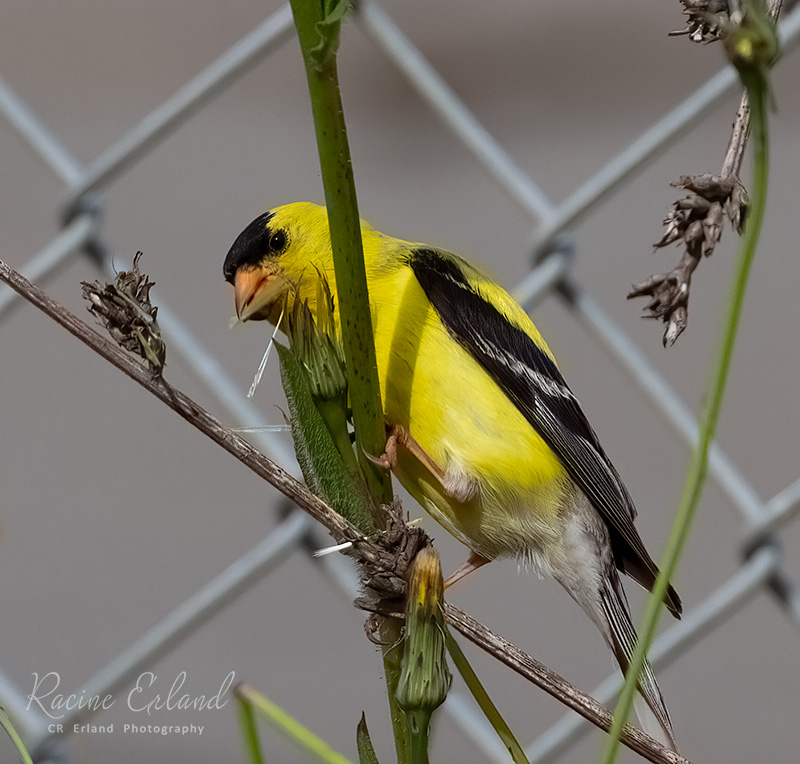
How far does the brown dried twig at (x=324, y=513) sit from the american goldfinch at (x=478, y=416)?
0.26m

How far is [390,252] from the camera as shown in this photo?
2.18ft

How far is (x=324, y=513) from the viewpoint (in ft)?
0.77

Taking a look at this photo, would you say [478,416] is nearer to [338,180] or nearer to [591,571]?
[591,571]

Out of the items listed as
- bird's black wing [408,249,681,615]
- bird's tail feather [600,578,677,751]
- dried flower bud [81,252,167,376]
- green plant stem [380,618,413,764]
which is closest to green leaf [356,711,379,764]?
green plant stem [380,618,413,764]

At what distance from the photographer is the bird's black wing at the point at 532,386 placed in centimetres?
63

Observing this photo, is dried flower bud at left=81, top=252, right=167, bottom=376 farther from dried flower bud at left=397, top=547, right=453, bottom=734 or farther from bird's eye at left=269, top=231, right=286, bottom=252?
bird's eye at left=269, top=231, right=286, bottom=252

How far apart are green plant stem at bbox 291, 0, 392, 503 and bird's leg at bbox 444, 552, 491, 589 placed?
1.57 feet

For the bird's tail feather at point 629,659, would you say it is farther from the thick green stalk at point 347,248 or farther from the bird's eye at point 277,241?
the bird's eye at point 277,241

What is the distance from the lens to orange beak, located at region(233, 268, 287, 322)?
0.53 metres

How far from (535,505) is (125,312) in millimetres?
498

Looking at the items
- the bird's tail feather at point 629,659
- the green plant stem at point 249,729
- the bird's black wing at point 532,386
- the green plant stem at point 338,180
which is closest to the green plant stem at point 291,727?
the green plant stem at point 249,729

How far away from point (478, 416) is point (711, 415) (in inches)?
16.9

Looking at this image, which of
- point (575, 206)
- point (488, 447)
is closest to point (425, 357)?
point (488, 447)

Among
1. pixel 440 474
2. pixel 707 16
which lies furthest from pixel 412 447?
pixel 707 16
